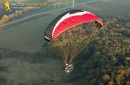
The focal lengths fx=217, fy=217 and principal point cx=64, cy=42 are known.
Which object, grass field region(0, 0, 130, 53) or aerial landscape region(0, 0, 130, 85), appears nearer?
aerial landscape region(0, 0, 130, 85)

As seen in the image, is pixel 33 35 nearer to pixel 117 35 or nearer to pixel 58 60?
pixel 58 60

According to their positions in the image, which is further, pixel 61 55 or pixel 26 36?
pixel 26 36

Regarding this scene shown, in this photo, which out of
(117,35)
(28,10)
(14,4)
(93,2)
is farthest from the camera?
(93,2)

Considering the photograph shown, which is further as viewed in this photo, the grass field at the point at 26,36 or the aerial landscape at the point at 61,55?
the grass field at the point at 26,36

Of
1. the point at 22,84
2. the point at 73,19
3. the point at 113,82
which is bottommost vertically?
the point at 22,84

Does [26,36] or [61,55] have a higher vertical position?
[61,55]

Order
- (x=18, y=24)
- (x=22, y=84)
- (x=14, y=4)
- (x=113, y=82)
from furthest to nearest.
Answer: (x=14, y=4), (x=18, y=24), (x=22, y=84), (x=113, y=82)

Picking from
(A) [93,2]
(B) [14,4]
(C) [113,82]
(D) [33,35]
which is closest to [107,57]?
(C) [113,82]

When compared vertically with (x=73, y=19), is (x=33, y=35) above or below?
below
